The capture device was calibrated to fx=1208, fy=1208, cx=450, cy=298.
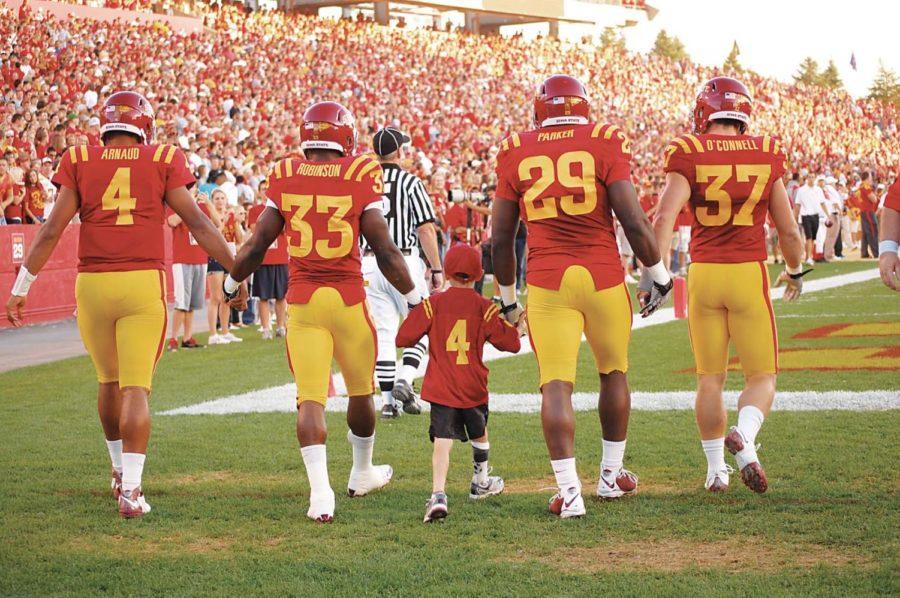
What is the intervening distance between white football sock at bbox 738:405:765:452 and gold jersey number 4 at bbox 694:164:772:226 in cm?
90

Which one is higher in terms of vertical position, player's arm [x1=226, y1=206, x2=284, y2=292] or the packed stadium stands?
the packed stadium stands

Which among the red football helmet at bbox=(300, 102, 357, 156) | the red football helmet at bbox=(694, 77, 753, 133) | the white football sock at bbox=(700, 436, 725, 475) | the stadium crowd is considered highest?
the stadium crowd

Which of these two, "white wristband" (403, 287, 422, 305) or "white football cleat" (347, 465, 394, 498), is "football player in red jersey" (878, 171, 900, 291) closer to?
"white wristband" (403, 287, 422, 305)

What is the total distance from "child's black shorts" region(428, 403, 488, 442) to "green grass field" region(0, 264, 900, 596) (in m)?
0.34

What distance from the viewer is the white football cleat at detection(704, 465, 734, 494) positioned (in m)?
5.84

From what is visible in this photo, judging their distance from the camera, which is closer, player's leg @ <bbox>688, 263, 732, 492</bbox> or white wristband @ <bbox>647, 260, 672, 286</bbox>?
white wristband @ <bbox>647, 260, 672, 286</bbox>

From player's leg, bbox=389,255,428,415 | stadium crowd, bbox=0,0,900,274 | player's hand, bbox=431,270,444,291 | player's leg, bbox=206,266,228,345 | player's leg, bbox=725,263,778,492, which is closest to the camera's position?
player's leg, bbox=725,263,778,492

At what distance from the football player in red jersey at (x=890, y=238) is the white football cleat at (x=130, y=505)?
355 centimetres

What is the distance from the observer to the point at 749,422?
5730 mm

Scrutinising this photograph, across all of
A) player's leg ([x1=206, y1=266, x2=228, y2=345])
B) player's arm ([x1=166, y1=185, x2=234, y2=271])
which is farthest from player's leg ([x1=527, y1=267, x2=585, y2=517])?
player's leg ([x1=206, y1=266, x2=228, y2=345])

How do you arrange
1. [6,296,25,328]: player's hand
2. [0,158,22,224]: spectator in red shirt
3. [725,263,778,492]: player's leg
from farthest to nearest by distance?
[0,158,22,224]: spectator in red shirt < [6,296,25,328]: player's hand < [725,263,778,492]: player's leg

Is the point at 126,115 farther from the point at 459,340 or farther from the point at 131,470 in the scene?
the point at 459,340

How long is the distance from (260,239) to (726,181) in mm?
2214

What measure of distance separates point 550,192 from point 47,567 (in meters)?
2.64
